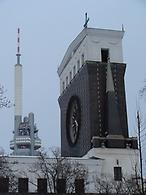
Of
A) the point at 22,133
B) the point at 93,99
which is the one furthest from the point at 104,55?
the point at 22,133

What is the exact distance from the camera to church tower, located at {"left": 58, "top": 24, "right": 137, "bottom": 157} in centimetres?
7919

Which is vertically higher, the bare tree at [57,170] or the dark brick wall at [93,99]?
the dark brick wall at [93,99]

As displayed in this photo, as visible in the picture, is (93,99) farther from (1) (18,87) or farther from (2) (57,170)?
(1) (18,87)

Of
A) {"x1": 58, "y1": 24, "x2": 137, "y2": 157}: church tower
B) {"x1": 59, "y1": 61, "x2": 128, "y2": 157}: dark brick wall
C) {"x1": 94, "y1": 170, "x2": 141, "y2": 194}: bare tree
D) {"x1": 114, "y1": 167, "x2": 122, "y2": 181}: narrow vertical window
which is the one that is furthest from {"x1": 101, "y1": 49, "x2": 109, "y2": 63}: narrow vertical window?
{"x1": 94, "y1": 170, "x2": 141, "y2": 194}: bare tree

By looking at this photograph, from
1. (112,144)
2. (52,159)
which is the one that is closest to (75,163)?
(52,159)

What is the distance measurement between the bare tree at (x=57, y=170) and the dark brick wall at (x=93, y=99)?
8.60m

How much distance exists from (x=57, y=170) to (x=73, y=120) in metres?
29.9

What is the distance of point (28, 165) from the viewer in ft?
238

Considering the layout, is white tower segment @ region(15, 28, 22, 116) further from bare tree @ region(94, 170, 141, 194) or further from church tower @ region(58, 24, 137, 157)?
bare tree @ region(94, 170, 141, 194)

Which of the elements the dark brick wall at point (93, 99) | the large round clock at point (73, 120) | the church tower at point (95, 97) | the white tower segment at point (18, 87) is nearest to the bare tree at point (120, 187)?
the church tower at point (95, 97)

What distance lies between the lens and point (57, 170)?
193 ft

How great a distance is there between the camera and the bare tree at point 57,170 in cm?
5635

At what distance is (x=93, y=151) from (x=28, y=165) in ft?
34.5

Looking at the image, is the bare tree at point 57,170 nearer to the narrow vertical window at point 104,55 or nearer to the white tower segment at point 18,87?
the narrow vertical window at point 104,55
